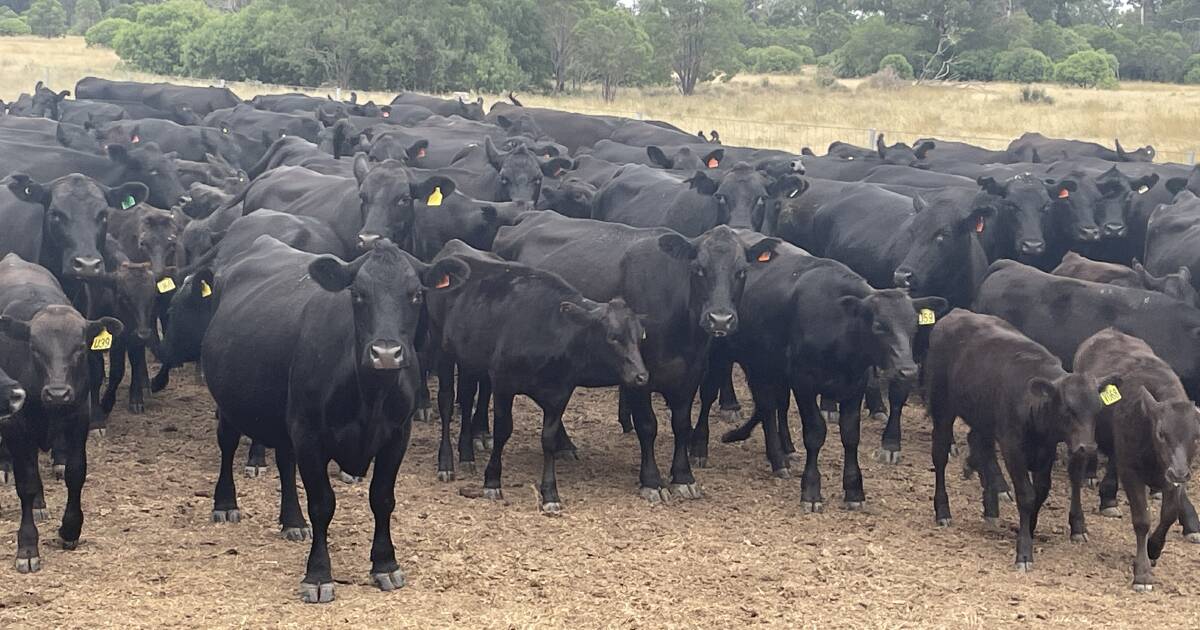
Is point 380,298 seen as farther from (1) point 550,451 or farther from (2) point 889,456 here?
(2) point 889,456

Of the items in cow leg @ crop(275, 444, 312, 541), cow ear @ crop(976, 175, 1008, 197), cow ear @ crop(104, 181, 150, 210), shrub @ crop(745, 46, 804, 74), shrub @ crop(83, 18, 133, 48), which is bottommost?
shrub @ crop(83, 18, 133, 48)

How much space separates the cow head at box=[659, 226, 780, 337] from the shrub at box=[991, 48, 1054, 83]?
166 ft

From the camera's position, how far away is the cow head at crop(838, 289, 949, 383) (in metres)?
9.14

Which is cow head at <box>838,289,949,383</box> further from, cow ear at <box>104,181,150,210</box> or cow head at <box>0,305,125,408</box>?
cow ear at <box>104,181,150,210</box>

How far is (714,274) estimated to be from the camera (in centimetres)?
971

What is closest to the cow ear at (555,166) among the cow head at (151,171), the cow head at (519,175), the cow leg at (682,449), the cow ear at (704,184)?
the cow head at (519,175)

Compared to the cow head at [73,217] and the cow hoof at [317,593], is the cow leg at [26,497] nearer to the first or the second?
the cow hoof at [317,593]

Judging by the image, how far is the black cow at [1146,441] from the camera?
802 cm

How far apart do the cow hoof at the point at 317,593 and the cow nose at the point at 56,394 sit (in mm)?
1624

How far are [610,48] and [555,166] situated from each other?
3385 centimetres

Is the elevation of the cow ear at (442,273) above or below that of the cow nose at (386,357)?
above

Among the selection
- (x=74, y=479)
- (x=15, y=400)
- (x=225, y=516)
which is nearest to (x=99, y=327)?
(x=74, y=479)

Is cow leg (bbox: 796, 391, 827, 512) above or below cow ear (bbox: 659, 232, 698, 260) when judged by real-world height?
below

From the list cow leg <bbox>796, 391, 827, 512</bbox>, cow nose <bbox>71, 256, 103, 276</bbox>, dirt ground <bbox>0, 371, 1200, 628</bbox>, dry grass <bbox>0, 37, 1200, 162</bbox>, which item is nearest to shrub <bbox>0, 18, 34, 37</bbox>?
dry grass <bbox>0, 37, 1200, 162</bbox>
